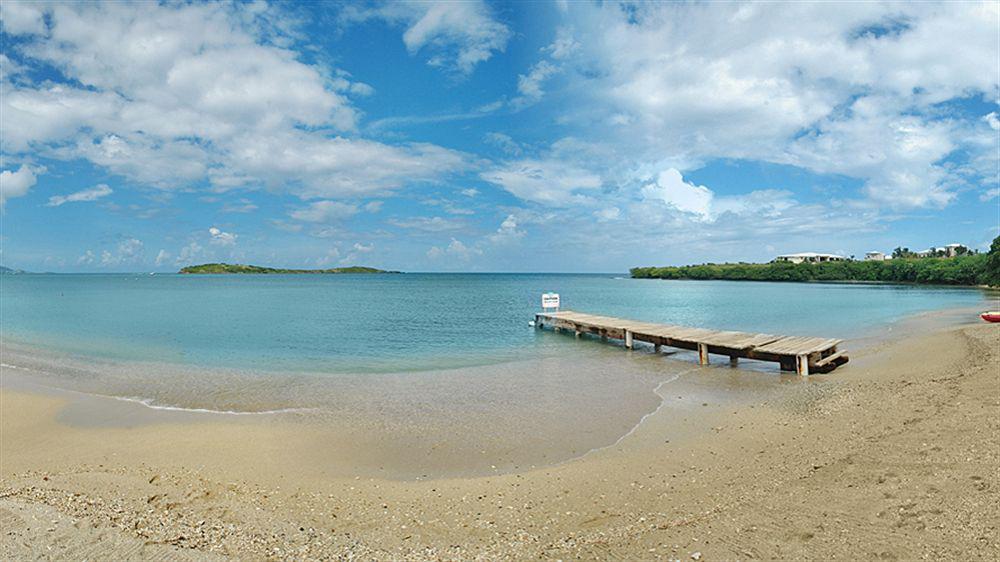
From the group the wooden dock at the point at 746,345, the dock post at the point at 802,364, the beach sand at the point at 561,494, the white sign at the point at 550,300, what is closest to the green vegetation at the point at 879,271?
the white sign at the point at 550,300

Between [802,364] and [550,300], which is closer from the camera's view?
[802,364]

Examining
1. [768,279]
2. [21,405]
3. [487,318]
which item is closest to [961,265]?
[768,279]

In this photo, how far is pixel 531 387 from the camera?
14656 millimetres

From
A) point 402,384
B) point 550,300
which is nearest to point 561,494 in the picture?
point 402,384

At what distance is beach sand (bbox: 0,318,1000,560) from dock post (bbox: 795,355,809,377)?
16.0ft

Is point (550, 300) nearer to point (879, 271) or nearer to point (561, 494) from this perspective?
point (561, 494)

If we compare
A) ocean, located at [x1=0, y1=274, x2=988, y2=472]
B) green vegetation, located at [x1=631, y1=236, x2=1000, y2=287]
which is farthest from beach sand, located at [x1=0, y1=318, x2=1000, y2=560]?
green vegetation, located at [x1=631, y1=236, x2=1000, y2=287]

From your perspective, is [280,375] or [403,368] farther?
[403,368]

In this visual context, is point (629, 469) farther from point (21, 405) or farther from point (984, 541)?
point (21, 405)

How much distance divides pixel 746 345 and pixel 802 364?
6.54 ft

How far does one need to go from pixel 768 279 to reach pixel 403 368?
135 m

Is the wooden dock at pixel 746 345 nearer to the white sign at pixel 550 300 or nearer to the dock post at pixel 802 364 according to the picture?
the dock post at pixel 802 364

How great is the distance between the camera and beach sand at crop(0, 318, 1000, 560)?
530cm

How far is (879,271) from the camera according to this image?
10675 centimetres
